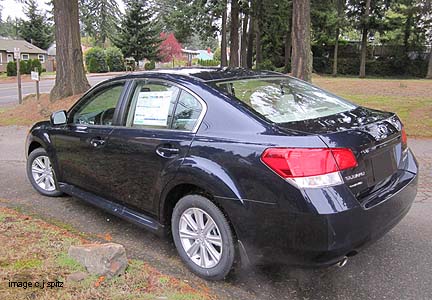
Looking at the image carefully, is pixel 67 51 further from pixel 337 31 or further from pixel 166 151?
pixel 337 31

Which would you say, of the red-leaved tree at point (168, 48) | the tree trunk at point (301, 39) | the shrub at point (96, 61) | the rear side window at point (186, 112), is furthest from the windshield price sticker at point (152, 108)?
the red-leaved tree at point (168, 48)

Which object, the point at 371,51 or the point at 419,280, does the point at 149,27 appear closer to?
the point at 371,51

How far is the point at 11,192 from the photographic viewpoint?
5.48 m

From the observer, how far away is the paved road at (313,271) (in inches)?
121

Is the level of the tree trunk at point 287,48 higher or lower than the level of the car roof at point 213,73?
higher

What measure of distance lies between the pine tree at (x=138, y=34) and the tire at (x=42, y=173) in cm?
4740

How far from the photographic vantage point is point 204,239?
3242 mm

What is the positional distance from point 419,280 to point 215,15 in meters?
23.3

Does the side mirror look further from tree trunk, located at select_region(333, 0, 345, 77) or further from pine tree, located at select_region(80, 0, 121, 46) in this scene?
pine tree, located at select_region(80, 0, 121, 46)

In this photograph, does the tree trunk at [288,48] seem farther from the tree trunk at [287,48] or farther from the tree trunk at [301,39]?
the tree trunk at [301,39]

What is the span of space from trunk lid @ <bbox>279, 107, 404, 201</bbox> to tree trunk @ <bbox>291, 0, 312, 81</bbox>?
8.17m

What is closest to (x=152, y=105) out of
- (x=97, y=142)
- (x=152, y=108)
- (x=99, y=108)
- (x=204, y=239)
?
(x=152, y=108)

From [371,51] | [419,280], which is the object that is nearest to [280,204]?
[419,280]

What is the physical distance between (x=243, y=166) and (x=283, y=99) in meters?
1.03
